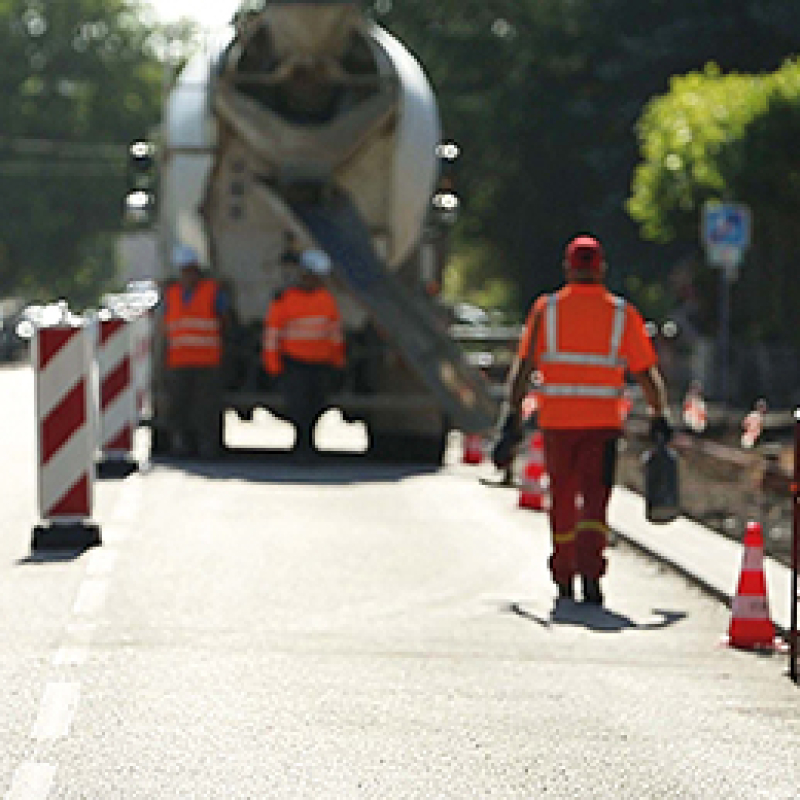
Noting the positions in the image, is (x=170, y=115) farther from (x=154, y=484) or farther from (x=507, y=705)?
(x=507, y=705)

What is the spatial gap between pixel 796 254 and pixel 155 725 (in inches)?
1104

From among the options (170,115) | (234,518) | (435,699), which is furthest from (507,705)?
(170,115)

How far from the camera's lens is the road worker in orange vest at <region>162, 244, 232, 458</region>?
2106cm

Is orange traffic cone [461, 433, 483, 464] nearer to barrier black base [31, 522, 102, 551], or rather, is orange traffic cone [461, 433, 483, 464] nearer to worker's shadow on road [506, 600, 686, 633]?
barrier black base [31, 522, 102, 551]

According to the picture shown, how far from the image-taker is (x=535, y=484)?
18031 mm

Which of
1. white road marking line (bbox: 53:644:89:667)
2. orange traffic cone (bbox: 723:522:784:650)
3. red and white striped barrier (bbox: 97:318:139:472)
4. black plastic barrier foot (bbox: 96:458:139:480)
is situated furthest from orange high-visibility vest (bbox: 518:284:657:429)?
black plastic barrier foot (bbox: 96:458:139:480)

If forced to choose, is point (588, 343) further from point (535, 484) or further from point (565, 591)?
point (535, 484)

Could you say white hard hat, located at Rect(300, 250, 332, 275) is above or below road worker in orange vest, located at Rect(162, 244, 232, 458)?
above

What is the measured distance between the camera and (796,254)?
1405 inches

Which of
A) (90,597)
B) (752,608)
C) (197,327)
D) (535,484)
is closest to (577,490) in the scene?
(752,608)

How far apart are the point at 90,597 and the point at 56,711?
321 cm

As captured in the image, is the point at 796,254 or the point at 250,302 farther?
the point at 796,254

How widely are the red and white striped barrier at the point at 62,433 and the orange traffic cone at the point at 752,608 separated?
13.9 feet

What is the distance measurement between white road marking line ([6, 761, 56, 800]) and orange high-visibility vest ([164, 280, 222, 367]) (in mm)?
13381
